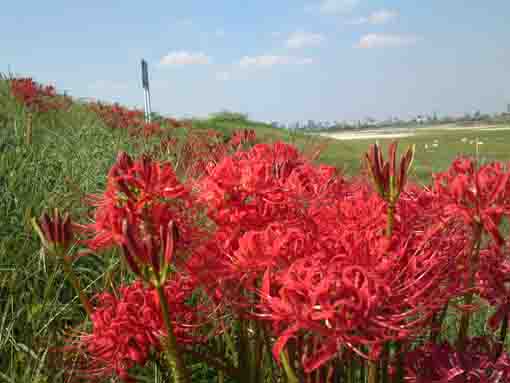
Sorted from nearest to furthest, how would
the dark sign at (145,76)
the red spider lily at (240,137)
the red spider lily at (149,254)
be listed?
the red spider lily at (149,254) → the red spider lily at (240,137) → the dark sign at (145,76)

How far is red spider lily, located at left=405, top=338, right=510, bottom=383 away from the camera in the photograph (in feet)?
3.77

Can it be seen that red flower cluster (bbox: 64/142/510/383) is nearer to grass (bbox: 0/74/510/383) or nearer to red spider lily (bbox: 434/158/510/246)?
red spider lily (bbox: 434/158/510/246)

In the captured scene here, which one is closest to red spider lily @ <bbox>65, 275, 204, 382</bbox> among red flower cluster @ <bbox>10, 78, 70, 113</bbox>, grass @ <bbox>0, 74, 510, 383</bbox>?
grass @ <bbox>0, 74, 510, 383</bbox>

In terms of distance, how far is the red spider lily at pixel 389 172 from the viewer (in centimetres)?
94

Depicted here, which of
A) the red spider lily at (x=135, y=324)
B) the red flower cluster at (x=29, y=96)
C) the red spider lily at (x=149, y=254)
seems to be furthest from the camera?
the red flower cluster at (x=29, y=96)

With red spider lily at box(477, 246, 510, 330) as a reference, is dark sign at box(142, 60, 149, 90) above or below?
above

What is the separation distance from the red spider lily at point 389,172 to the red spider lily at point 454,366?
1.59 ft

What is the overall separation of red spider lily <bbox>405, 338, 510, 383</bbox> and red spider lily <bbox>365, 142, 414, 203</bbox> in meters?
0.48

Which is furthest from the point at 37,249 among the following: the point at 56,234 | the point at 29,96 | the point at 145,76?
the point at 145,76

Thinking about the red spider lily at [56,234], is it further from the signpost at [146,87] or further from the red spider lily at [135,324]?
the signpost at [146,87]

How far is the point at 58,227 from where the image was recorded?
1.12 metres

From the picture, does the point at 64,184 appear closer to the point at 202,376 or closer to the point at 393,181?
the point at 202,376

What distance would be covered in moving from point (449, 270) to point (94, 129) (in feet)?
14.3

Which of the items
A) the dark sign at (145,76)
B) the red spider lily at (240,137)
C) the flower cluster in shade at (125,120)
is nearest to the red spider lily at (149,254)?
the red spider lily at (240,137)
